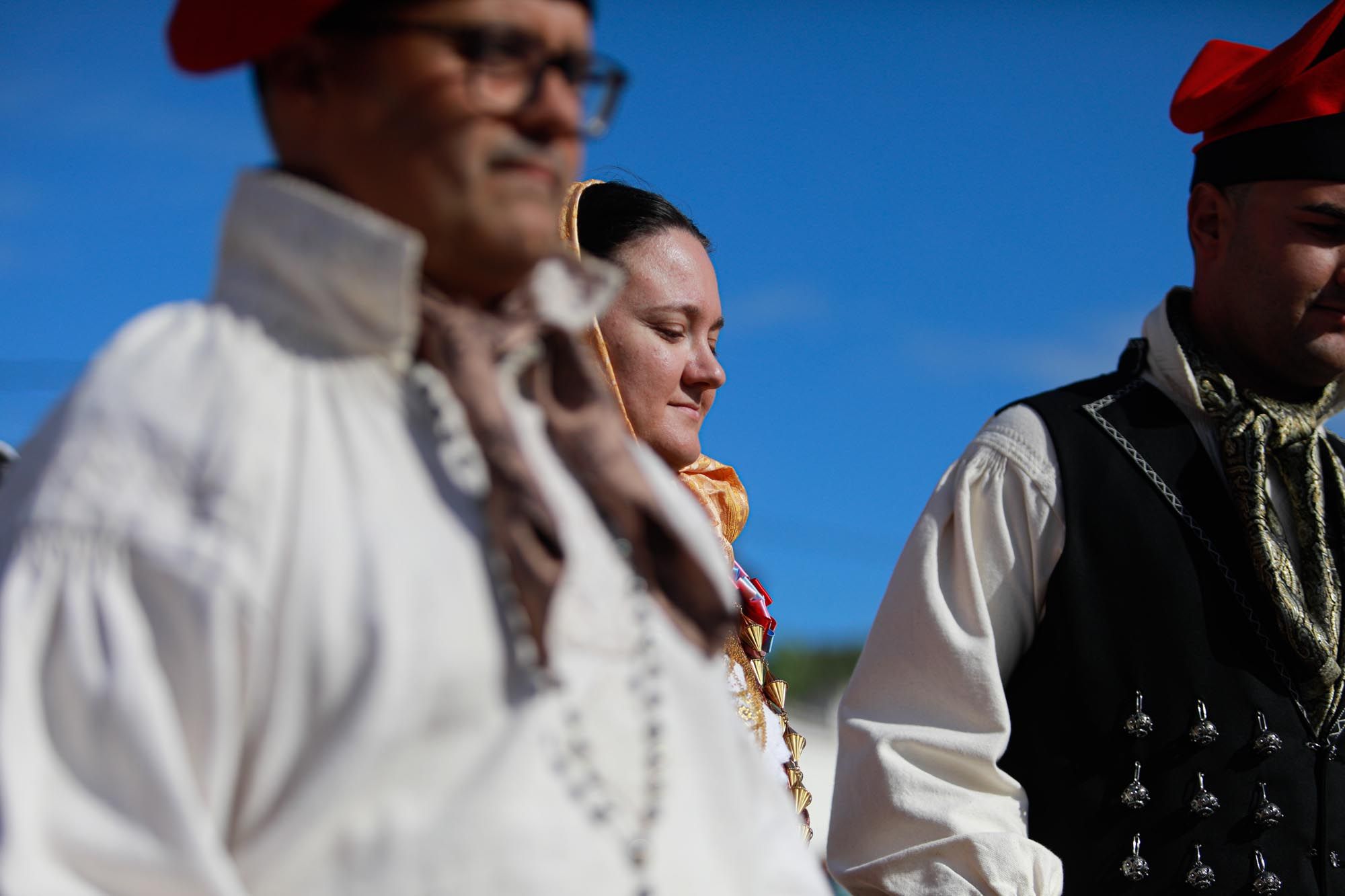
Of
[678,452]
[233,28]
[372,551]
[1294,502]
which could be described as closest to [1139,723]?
[1294,502]

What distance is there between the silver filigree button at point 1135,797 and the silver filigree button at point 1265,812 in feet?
0.73

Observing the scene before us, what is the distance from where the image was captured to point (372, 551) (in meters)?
1.41

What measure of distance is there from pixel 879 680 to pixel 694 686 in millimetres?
1539

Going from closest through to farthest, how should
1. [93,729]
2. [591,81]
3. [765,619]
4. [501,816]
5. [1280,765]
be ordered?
[93,729] < [501,816] < [591,81] < [1280,765] < [765,619]

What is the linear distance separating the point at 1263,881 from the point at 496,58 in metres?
2.31

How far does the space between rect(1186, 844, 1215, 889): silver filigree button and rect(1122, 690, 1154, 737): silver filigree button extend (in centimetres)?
25

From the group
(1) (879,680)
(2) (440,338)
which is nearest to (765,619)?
(1) (879,680)

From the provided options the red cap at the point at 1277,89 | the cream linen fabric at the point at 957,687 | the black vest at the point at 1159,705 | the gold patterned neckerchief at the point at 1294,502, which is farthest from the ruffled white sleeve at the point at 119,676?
the red cap at the point at 1277,89

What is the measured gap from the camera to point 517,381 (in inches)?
66.7

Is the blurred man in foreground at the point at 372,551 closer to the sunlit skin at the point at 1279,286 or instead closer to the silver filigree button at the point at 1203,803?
the silver filigree button at the point at 1203,803

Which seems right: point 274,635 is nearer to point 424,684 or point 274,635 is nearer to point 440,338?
point 424,684

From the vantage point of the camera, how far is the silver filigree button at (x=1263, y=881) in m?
2.98

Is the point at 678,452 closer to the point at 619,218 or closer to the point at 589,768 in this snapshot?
the point at 619,218

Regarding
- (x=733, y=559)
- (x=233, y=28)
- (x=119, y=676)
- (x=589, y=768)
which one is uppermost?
(x=233, y=28)
